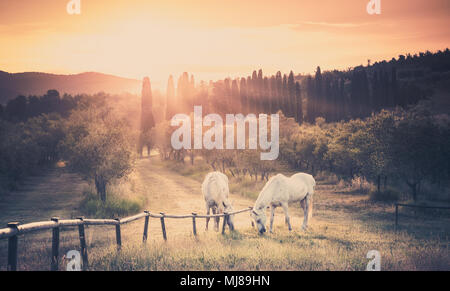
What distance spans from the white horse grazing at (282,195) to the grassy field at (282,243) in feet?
2.42

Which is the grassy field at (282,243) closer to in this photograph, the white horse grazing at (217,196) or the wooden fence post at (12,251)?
the wooden fence post at (12,251)

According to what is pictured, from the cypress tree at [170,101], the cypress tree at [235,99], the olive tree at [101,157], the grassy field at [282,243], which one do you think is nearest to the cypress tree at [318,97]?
the cypress tree at [235,99]

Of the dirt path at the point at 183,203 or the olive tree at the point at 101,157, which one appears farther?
the olive tree at the point at 101,157

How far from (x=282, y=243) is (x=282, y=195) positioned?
147 inches

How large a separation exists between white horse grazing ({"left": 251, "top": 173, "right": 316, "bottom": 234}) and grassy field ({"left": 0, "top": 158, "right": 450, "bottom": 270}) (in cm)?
74

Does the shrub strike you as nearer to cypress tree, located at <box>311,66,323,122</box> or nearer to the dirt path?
the dirt path

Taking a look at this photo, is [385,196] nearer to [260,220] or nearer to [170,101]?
[260,220]

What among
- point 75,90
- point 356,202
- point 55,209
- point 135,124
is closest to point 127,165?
point 55,209

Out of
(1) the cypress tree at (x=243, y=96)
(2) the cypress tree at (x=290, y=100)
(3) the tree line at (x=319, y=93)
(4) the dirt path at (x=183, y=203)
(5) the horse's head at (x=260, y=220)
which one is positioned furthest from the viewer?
(1) the cypress tree at (x=243, y=96)

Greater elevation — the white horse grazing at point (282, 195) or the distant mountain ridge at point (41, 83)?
the distant mountain ridge at point (41, 83)

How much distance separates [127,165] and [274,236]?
1500 cm

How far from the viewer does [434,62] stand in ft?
403

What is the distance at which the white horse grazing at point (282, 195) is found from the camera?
1417cm
